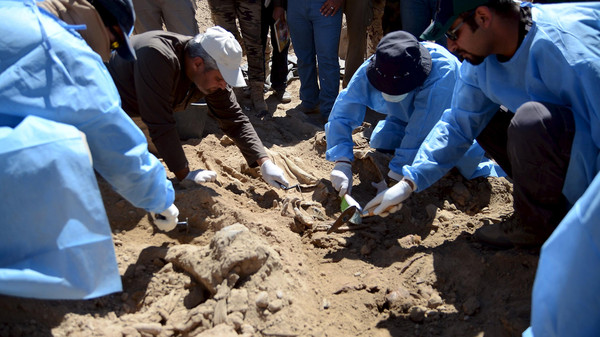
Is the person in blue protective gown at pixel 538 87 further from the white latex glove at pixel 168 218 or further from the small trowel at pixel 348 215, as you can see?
the white latex glove at pixel 168 218

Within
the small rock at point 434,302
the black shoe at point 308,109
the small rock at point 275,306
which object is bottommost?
the black shoe at point 308,109

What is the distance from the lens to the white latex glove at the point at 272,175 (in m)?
3.56

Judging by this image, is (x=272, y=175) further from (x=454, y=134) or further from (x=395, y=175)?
(x=454, y=134)

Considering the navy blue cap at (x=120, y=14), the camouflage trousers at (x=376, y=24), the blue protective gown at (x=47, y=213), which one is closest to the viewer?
the blue protective gown at (x=47, y=213)

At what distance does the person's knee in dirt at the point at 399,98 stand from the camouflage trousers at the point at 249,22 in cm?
180

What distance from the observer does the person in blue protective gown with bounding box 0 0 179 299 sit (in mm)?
1770

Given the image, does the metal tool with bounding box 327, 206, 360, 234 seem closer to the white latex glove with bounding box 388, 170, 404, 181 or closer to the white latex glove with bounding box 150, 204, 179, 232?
the white latex glove with bounding box 388, 170, 404, 181

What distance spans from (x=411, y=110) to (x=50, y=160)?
8.58 ft

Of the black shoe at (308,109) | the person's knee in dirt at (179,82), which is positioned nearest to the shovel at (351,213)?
the person's knee in dirt at (179,82)

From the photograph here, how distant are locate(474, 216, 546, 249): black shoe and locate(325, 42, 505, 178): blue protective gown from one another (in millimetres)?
821

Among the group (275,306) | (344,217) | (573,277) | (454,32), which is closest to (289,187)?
(344,217)

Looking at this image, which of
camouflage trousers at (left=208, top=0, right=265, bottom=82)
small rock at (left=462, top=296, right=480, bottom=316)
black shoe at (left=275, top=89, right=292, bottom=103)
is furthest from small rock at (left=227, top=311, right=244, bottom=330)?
black shoe at (left=275, top=89, right=292, bottom=103)

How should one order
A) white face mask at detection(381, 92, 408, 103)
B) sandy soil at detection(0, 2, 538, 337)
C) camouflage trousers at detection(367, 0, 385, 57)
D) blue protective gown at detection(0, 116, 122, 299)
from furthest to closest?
camouflage trousers at detection(367, 0, 385, 57)
white face mask at detection(381, 92, 408, 103)
sandy soil at detection(0, 2, 538, 337)
blue protective gown at detection(0, 116, 122, 299)

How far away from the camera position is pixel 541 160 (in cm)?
238
